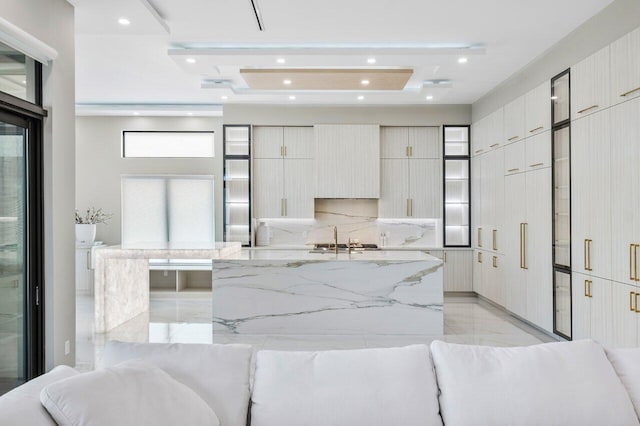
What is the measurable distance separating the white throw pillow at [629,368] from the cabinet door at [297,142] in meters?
5.66

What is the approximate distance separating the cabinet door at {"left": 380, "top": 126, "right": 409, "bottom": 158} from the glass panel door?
5121mm

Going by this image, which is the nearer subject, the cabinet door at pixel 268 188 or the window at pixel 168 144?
the cabinet door at pixel 268 188

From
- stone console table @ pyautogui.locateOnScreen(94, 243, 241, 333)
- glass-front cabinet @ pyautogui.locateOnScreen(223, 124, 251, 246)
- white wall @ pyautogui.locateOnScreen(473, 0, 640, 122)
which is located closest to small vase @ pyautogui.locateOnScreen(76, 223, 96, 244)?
stone console table @ pyautogui.locateOnScreen(94, 243, 241, 333)

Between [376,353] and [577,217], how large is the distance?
10.2 feet

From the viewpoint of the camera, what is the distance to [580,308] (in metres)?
4.15

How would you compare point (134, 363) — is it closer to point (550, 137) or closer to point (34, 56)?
point (34, 56)

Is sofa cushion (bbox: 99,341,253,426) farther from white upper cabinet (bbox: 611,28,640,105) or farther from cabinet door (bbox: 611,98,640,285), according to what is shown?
white upper cabinet (bbox: 611,28,640,105)

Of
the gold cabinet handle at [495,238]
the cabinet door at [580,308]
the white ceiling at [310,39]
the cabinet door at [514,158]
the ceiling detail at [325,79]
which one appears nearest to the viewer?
the white ceiling at [310,39]

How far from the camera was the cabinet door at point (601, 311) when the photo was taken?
12.2 feet

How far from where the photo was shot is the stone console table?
5.23 metres

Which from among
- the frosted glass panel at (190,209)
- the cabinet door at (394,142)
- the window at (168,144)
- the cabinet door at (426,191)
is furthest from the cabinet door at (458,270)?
the window at (168,144)

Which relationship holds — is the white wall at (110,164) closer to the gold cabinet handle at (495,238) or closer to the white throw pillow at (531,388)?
the gold cabinet handle at (495,238)

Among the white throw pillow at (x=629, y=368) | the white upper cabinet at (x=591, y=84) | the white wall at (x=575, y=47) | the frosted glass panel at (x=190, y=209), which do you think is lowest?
the white throw pillow at (x=629, y=368)

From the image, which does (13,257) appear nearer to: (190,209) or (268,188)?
(268,188)
